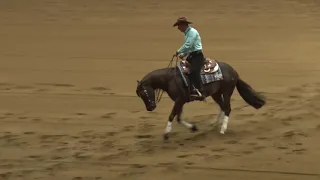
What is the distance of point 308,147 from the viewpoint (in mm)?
8875

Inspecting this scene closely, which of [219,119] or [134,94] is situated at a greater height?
[219,119]

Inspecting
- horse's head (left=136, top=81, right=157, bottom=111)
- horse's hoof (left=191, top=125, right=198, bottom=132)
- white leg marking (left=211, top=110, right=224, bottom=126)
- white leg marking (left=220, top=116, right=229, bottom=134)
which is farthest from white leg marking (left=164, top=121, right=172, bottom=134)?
white leg marking (left=211, top=110, right=224, bottom=126)

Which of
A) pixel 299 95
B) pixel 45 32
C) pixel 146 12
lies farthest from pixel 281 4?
pixel 299 95

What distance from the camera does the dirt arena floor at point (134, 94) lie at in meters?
8.29

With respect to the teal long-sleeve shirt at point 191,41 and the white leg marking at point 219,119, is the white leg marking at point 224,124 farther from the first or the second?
the teal long-sleeve shirt at point 191,41

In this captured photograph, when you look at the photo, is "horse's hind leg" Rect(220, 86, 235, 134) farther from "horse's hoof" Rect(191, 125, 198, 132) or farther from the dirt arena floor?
"horse's hoof" Rect(191, 125, 198, 132)

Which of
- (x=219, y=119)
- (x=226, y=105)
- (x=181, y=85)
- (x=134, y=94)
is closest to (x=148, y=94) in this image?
(x=181, y=85)

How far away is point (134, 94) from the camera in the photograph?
1216 cm

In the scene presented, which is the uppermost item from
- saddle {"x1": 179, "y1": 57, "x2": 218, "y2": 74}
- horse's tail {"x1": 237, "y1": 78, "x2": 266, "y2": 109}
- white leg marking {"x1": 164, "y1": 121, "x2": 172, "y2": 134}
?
saddle {"x1": 179, "y1": 57, "x2": 218, "y2": 74}

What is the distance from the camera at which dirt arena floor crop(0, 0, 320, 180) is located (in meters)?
8.29

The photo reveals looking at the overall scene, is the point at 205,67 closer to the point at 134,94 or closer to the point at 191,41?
the point at 191,41

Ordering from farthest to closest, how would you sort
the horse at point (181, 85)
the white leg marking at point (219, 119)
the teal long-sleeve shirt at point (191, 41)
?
the white leg marking at point (219, 119) → the horse at point (181, 85) → the teal long-sleeve shirt at point (191, 41)

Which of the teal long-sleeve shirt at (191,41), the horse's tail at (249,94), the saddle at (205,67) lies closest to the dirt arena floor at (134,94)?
the horse's tail at (249,94)

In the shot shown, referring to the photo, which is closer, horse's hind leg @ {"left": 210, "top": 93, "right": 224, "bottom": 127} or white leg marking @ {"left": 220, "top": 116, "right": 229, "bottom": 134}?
white leg marking @ {"left": 220, "top": 116, "right": 229, "bottom": 134}
